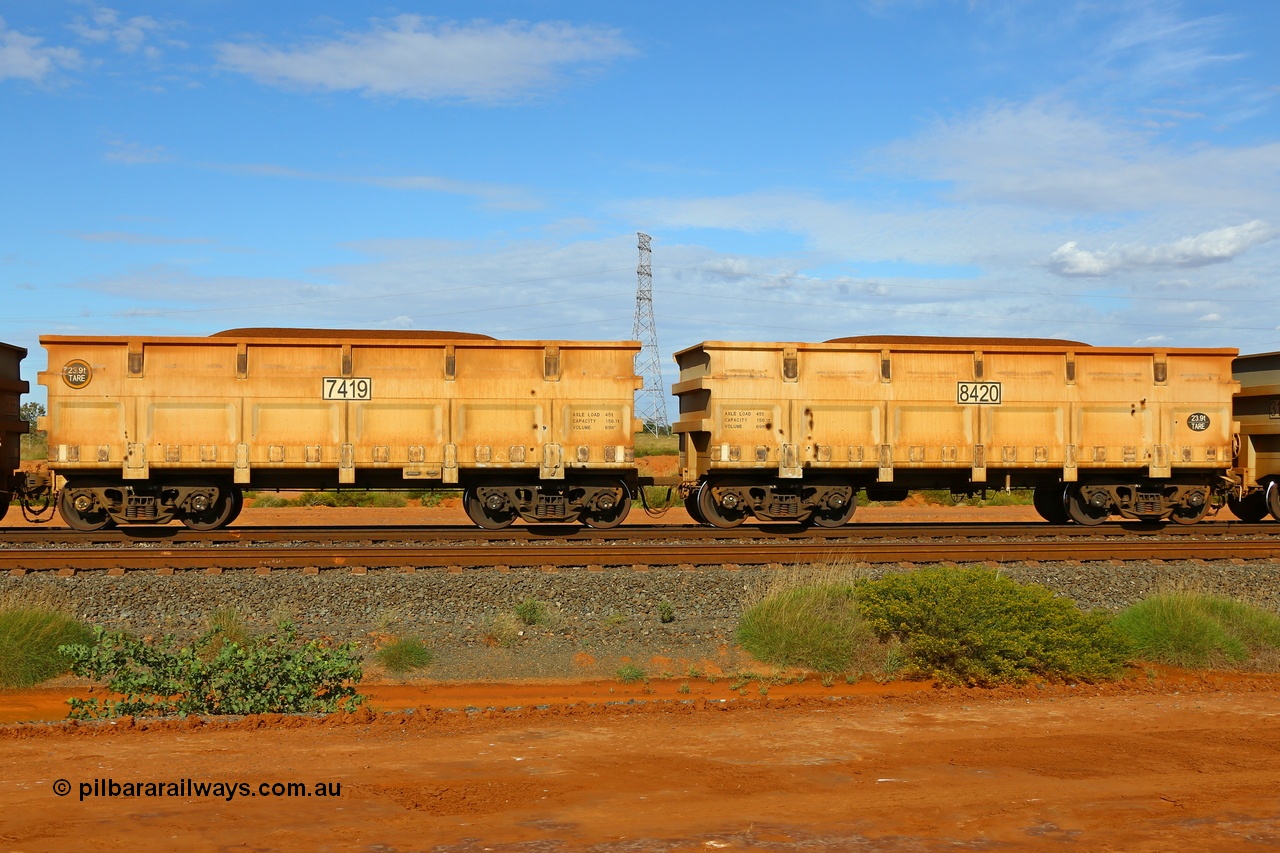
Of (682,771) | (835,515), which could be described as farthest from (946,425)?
(682,771)

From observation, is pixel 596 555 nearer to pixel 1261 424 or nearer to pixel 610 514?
pixel 610 514

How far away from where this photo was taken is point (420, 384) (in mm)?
16484

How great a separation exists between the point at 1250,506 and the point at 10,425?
925 inches

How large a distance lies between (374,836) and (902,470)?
46.6 feet

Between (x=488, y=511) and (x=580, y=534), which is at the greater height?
(x=488, y=511)

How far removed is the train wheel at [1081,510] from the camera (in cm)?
1834

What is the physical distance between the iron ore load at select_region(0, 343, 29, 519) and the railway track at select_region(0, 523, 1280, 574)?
41.7 inches

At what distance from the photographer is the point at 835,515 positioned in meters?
18.0

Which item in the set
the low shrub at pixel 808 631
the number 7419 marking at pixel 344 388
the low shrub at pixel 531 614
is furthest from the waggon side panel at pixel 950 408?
the low shrub at pixel 531 614

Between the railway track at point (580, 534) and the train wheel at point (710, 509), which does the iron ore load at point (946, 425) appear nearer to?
the train wheel at point (710, 509)

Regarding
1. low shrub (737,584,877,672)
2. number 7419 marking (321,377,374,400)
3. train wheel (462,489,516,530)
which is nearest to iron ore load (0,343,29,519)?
number 7419 marking (321,377,374,400)

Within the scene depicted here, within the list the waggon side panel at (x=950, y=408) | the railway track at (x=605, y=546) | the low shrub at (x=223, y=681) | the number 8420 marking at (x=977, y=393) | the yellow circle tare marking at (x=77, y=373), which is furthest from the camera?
the number 8420 marking at (x=977, y=393)

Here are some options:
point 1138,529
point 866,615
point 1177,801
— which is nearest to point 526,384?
point 866,615

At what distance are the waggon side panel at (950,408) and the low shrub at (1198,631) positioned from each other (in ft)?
22.2
